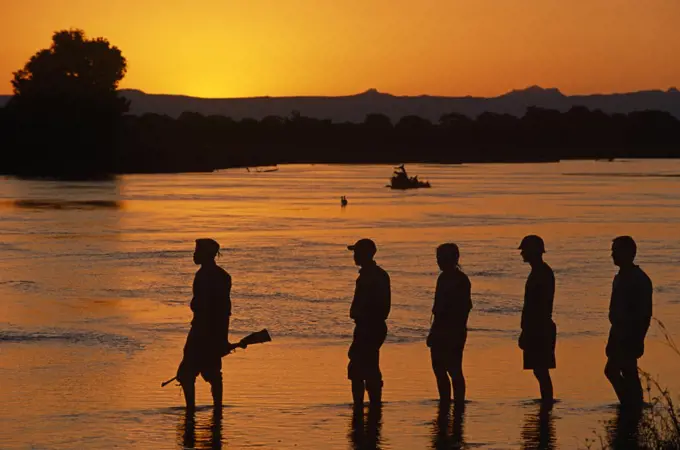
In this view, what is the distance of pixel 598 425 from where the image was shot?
1180 cm

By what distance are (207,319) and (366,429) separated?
1698 mm

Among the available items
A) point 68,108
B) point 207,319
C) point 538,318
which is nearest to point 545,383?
point 538,318

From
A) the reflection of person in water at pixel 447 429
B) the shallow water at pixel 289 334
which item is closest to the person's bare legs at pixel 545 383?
the shallow water at pixel 289 334

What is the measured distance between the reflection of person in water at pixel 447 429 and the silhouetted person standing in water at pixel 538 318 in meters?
0.80

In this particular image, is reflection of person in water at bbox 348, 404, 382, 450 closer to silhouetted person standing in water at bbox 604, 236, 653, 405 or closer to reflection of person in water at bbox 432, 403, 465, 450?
reflection of person in water at bbox 432, 403, 465, 450

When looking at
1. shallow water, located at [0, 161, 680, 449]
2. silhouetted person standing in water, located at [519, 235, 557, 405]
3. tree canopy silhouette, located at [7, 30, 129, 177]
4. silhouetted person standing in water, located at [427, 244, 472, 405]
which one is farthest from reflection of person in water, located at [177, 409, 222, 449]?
tree canopy silhouette, located at [7, 30, 129, 177]

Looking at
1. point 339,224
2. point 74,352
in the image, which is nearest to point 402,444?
point 74,352

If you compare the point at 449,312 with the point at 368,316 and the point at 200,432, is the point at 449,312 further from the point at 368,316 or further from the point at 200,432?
the point at 200,432

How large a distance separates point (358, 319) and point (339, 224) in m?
43.0

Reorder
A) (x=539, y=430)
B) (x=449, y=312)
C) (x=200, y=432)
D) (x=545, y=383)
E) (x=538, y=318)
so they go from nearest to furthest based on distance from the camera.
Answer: (x=200, y=432)
(x=539, y=430)
(x=449, y=312)
(x=538, y=318)
(x=545, y=383)

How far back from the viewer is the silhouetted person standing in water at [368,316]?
11297mm

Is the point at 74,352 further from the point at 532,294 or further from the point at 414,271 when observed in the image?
the point at 414,271

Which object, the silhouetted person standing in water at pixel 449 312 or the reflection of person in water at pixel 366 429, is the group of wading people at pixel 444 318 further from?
the reflection of person in water at pixel 366 429

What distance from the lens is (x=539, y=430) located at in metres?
11.5
